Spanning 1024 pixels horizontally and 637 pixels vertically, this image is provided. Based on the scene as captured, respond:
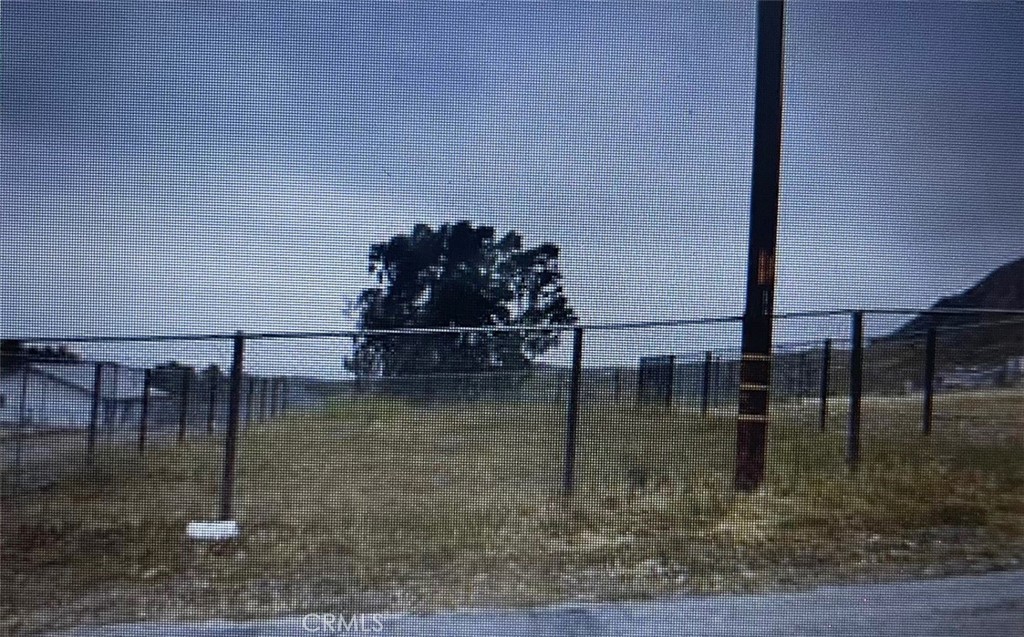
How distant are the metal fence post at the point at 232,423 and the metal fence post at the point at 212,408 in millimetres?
128

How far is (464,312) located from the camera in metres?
6.21

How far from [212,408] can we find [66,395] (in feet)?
3.07

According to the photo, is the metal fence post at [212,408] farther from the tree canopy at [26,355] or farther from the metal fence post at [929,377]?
the metal fence post at [929,377]

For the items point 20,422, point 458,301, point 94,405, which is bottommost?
point 20,422

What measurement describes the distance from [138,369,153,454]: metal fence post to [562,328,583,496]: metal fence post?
2927 millimetres

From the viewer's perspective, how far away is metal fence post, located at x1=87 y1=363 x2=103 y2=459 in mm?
6207

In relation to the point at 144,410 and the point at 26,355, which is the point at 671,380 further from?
the point at 26,355

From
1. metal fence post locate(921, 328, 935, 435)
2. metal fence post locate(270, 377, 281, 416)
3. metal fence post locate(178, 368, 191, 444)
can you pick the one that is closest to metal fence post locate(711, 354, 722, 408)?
metal fence post locate(921, 328, 935, 435)

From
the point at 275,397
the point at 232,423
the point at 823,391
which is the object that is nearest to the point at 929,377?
the point at 823,391

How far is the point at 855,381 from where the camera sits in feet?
24.0

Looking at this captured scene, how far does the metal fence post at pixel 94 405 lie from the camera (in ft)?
20.4

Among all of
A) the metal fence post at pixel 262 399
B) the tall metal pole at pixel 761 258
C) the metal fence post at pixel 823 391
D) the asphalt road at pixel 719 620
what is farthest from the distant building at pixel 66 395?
the metal fence post at pixel 823 391

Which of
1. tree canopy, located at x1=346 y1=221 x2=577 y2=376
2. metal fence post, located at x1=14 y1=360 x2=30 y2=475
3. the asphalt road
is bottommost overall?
the asphalt road

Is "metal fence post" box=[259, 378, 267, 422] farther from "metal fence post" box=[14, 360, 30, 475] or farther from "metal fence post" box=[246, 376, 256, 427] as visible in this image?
"metal fence post" box=[14, 360, 30, 475]
